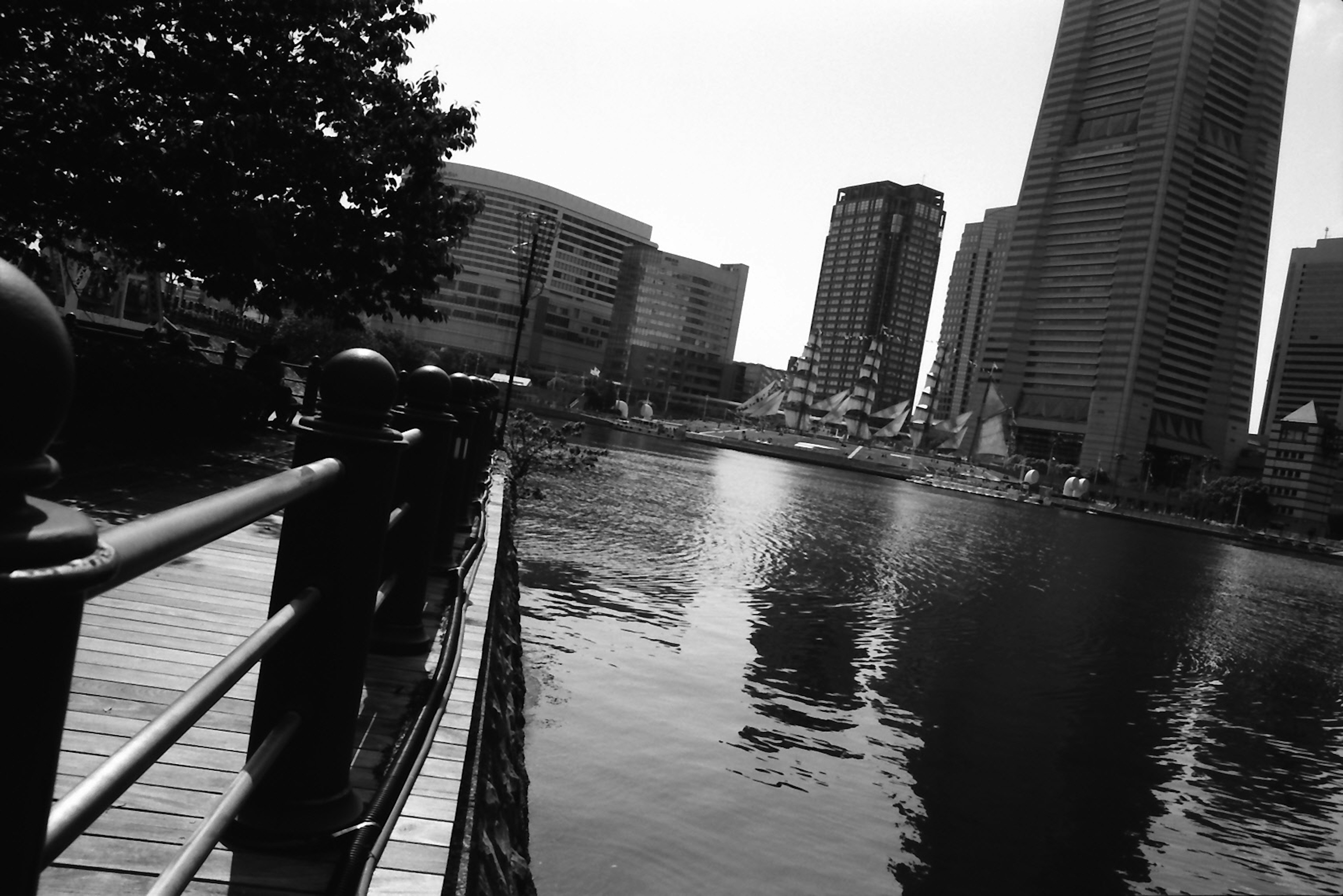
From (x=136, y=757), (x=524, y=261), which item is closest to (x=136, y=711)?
(x=136, y=757)

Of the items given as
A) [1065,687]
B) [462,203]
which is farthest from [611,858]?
[462,203]

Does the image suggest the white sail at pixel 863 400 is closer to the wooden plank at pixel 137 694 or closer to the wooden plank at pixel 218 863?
the wooden plank at pixel 137 694

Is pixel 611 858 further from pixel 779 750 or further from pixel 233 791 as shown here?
pixel 233 791

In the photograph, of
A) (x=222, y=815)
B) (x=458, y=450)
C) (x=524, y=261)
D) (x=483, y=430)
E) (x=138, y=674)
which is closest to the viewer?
(x=222, y=815)

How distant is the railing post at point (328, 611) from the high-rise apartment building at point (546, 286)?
432 ft

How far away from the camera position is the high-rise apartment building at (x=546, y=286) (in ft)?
478

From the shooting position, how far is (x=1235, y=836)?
392 inches

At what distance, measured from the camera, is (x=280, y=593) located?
2.34 m

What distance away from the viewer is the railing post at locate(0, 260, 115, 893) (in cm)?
80

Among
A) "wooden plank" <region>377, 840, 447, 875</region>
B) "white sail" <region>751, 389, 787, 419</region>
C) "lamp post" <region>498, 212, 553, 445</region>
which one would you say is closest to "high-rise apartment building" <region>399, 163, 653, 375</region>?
"white sail" <region>751, 389, 787, 419</region>

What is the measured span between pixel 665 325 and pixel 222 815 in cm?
17566

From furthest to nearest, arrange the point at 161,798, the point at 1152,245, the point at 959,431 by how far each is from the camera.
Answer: the point at 959,431 < the point at 1152,245 < the point at 161,798

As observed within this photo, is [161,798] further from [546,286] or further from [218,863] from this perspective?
[546,286]

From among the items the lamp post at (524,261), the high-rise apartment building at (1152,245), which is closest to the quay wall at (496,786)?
the lamp post at (524,261)
